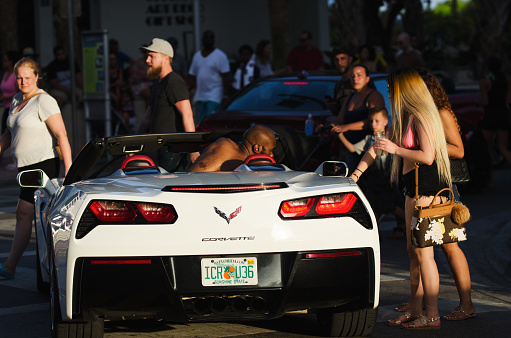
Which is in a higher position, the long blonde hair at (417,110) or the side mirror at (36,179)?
the long blonde hair at (417,110)

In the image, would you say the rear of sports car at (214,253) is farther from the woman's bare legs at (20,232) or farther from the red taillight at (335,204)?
the woman's bare legs at (20,232)

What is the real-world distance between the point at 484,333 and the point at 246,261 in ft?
5.82

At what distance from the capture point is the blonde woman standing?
579 centimetres

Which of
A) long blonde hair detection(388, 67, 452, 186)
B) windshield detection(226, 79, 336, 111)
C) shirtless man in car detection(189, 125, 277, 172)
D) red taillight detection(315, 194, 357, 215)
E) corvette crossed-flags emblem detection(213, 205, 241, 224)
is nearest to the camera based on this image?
corvette crossed-flags emblem detection(213, 205, 241, 224)

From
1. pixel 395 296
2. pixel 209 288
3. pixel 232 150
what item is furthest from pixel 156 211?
pixel 395 296

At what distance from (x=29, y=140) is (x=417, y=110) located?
11.1 feet

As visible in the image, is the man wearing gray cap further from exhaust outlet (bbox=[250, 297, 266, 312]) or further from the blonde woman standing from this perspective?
exhaust outlet (bbox=[250, 297, 266, 312])

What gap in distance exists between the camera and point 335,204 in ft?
16.6

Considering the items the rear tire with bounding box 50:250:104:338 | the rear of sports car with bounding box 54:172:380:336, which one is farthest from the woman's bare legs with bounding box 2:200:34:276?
the rear of sports car with bounding box 54:172:380:336

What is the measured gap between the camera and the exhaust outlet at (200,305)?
4.85m

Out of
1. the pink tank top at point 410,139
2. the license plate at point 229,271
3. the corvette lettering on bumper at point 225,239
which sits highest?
the pink tank top at point 410,139

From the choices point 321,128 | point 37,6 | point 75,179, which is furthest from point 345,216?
point 37,6

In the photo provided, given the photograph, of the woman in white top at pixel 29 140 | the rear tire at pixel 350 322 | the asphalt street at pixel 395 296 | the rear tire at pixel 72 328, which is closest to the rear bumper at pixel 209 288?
the rear tire at pixel 72 328

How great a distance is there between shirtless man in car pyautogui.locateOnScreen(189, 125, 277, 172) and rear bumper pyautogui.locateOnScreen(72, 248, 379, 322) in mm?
1659
